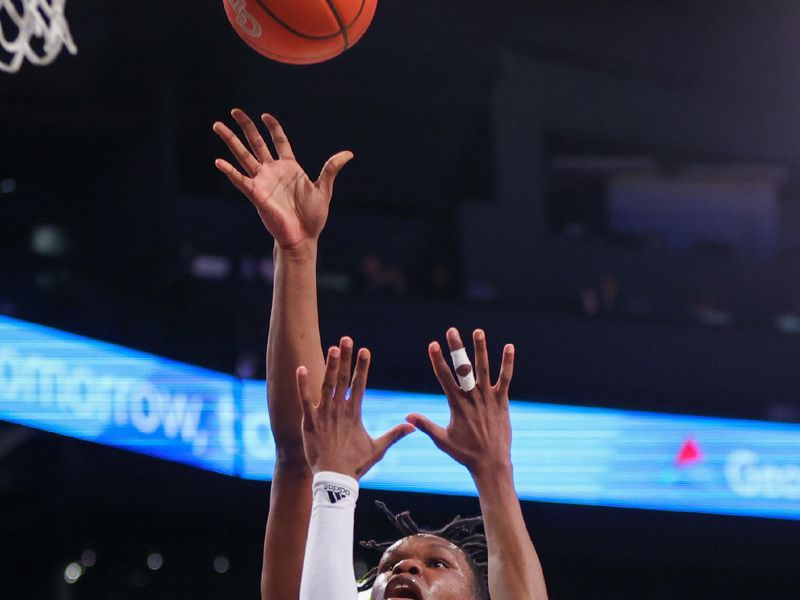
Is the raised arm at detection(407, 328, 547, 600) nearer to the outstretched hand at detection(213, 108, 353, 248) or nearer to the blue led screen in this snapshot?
the outstretched hand at detection(213, 108, 353, 248)

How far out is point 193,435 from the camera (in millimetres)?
9016

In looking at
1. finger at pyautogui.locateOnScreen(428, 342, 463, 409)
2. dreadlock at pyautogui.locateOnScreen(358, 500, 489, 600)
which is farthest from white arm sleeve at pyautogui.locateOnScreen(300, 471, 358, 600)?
dreadlock at pyautogui.locateOnScreen(358, 500, 489, 600)

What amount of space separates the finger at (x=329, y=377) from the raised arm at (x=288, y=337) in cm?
23

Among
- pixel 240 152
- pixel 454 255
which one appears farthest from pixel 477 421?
pixel 454 255

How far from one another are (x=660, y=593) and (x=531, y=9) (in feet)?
22.7

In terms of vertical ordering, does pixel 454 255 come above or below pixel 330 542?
above

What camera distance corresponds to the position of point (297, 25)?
3.11 m

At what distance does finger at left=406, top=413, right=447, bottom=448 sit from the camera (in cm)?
217

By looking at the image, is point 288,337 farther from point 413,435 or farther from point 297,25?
Answer: point 413,435

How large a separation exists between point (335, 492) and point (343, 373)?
219 mm

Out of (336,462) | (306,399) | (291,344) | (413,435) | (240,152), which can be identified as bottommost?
(336,462)

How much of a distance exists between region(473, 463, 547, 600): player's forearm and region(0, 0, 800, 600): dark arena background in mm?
6255

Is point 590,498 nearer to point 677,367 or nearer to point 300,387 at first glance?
point 677,367

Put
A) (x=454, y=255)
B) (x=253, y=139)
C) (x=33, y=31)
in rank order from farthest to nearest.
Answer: (x=454, y=255) → (x=33, y=31) → (x=253, y=139)
